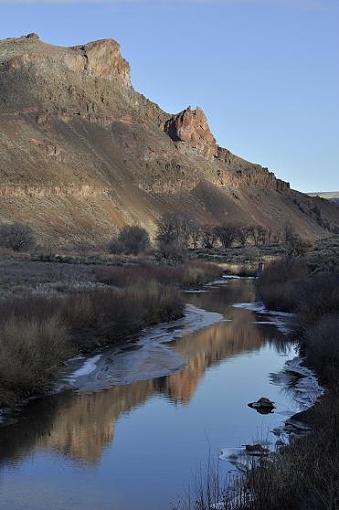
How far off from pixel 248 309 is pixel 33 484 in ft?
87.3

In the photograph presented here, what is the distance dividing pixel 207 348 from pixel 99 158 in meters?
118

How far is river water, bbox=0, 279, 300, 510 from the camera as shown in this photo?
10.0 m

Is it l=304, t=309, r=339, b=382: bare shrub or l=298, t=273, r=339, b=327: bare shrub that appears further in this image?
l=298, t=273, r=339, b=327: bare shrub

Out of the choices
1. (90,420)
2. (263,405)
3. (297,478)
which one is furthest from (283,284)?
(297,478)

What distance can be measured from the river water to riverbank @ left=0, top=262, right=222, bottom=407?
0.81 meters

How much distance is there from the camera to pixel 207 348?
23.3 meters

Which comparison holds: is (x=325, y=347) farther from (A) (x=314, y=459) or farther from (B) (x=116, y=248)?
(B) (x=116, y=248)

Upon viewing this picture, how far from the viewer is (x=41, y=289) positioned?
1193 inches

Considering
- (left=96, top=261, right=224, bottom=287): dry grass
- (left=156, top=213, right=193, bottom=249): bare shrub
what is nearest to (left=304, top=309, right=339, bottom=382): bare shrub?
(left=96, top=261, right=224, bottom=287): dry grass

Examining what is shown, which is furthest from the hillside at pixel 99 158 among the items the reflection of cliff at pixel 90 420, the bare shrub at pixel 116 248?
the reflection of cliff at pixel 90 420

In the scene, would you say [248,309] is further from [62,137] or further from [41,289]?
[62,137]

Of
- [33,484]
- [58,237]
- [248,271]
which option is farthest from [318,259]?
[58,237]

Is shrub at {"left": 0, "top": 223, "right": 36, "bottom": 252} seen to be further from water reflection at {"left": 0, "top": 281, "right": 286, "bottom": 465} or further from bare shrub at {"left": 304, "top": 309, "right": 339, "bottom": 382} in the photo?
bare shrub at {"left": 304, "top": 309, "right": 339, "bottom": 382}

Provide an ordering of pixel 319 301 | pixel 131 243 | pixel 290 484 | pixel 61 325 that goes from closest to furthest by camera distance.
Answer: pixel 290 484 < pixel 61 325 < pixel 319 301 < pixel 131 243
